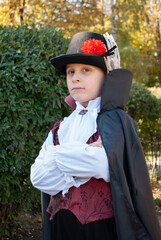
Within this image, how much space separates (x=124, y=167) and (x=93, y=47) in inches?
32.8

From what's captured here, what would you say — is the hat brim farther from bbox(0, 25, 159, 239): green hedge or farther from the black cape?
bbox(0, 25, 159, 239): green hedge

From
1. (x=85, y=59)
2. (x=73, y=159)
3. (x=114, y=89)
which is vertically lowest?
(x=73, y=159)

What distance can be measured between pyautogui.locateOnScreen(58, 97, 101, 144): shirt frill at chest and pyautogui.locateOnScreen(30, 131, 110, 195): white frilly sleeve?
0.19 m

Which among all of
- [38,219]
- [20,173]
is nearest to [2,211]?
[20,173]

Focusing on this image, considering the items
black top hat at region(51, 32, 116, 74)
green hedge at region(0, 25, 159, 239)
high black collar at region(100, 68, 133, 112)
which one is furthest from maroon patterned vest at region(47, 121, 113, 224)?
green hedge at region(0, 25, 159, 239)

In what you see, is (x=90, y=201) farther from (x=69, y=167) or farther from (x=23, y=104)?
(x=23, y=104)

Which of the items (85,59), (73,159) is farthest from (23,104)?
(73,159)

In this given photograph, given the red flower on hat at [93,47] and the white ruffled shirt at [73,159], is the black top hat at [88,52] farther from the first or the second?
the white ruffled shirt at [73,159]

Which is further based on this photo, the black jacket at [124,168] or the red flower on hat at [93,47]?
the red flower on hat at [93,47]

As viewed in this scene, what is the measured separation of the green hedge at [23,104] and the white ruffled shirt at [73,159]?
2.53 feet

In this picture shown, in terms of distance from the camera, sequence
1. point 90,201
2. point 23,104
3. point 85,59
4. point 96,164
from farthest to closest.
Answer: point 23,104
point 85,59
point 90,201
point 96,164

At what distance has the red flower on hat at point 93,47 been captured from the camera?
6.06 feet

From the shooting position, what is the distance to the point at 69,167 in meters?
1.61

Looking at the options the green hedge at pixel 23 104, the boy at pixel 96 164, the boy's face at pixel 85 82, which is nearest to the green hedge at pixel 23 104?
the green hedge at pixel 23 104
